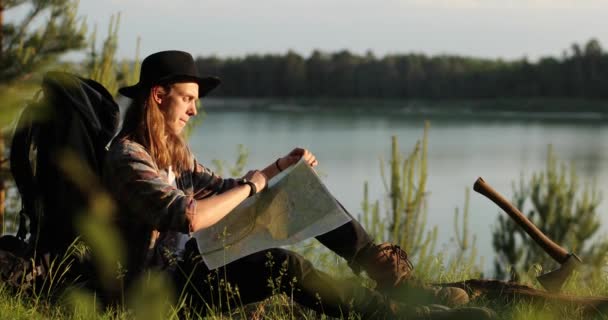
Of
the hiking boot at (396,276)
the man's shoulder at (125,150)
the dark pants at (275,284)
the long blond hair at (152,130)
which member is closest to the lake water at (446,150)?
the hiking boot at (396,276)

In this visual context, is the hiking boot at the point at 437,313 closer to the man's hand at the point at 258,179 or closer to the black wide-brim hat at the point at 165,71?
the man's hand at the point at 258,179

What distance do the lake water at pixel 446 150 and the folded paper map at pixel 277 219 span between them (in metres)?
11.1

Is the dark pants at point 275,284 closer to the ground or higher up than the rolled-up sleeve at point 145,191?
closer to the ground

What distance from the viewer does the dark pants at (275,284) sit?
237 cm

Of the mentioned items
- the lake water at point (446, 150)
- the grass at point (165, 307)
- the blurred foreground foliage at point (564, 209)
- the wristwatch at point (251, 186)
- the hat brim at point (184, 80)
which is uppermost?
the hat brim at point (184, 80)

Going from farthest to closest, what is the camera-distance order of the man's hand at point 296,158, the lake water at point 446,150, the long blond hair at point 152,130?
the lake water at point 446,150 < the man's hand at point 296,158 < the long blond hair at point 152,130

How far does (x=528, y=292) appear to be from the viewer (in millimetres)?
2791

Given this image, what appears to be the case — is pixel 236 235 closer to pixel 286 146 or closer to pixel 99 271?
pixel 99 271

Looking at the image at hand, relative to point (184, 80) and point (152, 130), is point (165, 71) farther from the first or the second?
point (152, 130)

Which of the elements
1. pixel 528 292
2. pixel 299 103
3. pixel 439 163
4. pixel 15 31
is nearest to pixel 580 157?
pixel 439 163

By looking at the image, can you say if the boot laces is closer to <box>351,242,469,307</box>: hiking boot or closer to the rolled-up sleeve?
<box>351,242,469,307</box>: hiking boot

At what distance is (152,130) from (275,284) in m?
0.59

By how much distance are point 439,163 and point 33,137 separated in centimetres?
3480

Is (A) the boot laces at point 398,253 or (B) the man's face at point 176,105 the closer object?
(B) the man's face at point 176,105
